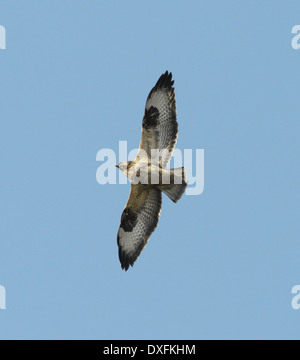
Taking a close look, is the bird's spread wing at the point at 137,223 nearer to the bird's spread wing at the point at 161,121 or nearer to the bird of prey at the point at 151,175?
the bird of prey at the point at 151,175

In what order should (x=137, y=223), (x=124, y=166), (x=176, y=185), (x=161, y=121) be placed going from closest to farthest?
(x=176, y=185) < (x=124, y=166) < (x=161, y=121) < (x=137, y=223)

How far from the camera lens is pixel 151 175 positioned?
12758mm

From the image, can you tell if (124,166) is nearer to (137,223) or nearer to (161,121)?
(161,121)

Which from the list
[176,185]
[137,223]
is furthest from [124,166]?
[137,223]

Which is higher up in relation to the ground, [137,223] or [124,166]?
[124,166]

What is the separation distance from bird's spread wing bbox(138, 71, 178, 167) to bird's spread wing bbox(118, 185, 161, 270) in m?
0.79

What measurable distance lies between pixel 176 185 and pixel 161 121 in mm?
1117

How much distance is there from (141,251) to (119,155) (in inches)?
64.8

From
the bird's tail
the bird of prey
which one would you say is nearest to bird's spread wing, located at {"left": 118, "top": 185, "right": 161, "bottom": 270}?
the bird of prey

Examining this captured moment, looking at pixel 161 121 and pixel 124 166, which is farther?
pixel 161 121

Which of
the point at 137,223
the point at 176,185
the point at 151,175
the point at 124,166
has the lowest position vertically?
the point at 137,223
